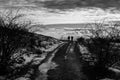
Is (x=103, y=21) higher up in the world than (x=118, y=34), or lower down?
higher up

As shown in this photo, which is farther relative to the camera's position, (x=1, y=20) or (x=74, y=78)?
(x=1, y=20)

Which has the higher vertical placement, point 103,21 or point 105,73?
point 103,21

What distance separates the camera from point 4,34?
9.73m

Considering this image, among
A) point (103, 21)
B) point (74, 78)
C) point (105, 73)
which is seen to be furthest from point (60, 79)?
point (103, 21)

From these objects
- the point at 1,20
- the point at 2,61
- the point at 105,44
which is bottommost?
the point at 2,61

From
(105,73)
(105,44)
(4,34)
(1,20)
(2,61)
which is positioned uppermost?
(1,20)

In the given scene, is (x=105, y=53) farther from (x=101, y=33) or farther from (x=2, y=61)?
(x=2, y=61)

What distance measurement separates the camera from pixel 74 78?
8633 mm

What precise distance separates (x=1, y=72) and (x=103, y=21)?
26.9 feet

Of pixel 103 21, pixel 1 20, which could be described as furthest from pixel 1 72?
pixel 103 21

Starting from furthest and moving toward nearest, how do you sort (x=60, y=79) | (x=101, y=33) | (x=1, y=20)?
(x=101, y=33) < (x=1, y=20) < (x=60, y=79)

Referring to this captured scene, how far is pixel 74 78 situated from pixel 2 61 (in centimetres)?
435

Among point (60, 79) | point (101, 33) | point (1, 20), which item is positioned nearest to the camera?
point (60, 79)

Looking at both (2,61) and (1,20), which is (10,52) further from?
(1,20)
